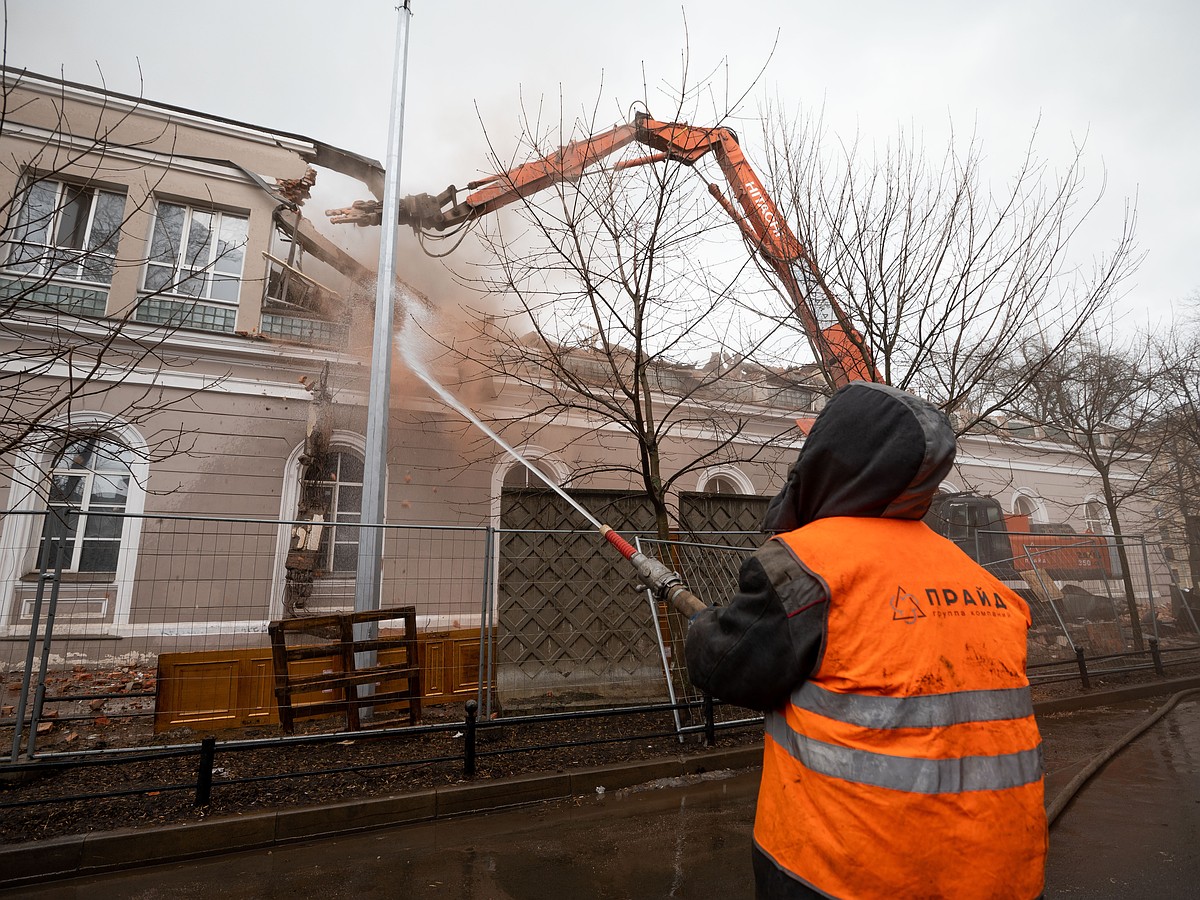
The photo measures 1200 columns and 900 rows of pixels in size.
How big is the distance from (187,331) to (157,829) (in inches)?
379

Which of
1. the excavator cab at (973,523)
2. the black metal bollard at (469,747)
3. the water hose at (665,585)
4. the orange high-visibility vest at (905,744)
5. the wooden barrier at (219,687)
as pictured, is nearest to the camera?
the orange high-visibility vest at (905,744)

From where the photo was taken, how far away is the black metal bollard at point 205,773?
4.34 meters

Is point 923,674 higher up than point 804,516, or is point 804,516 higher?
point 804,516

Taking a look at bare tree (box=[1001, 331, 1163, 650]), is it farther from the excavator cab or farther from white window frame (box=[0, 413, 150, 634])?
white window frame (box=[0, 413, 150, 634])

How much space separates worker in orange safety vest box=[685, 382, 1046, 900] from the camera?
4.55 ft

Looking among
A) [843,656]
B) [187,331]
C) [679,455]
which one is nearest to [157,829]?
[843,656]

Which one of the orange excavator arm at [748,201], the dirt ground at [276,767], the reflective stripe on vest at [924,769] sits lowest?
the dirt ground at [276,767]

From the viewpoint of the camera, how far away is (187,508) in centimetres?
1070

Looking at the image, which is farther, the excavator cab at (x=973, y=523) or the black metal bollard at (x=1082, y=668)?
the excavator cab at (x=973, y=523)

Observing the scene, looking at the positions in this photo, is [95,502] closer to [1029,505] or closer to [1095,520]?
[1029,505]

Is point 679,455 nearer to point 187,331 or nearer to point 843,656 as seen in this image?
point 187,331

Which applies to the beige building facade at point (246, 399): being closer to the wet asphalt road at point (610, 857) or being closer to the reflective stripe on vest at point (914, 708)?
the wet asphalt road at point (610, 857)

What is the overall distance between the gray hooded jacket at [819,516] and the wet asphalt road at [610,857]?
8.82ft

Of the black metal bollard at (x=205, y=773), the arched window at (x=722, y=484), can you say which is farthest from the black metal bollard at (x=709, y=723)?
the arched window at (x=722, y=484)
